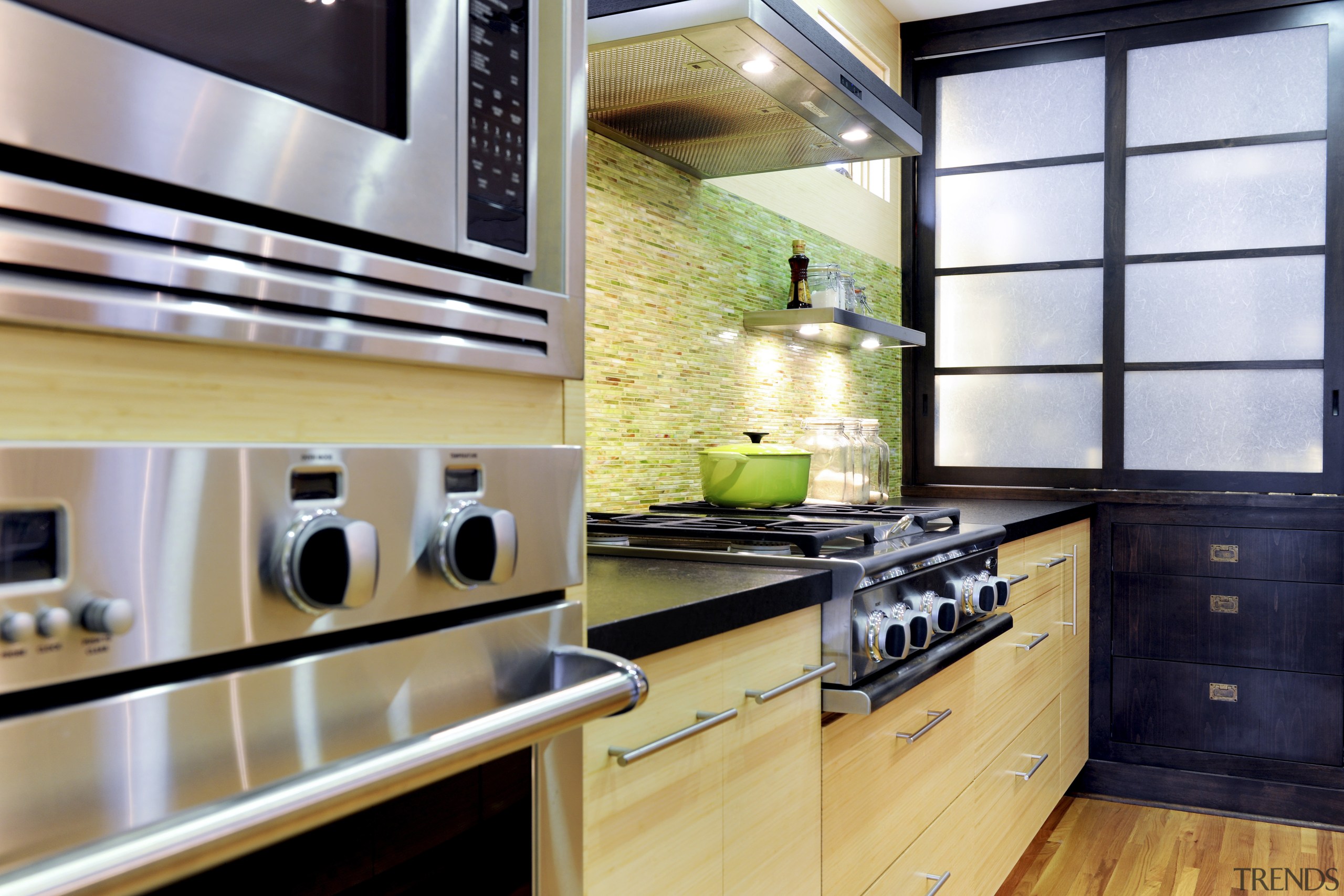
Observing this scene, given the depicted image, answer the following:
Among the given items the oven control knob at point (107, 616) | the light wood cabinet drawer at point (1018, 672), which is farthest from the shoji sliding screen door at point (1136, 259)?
the oven control knob at point (107, 616)

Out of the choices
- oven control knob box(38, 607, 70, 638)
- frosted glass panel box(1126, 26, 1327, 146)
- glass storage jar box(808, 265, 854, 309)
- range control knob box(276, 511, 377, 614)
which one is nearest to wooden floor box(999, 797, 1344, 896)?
glass storage jar box(808, 265, 854, 309)

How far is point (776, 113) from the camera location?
2.09m

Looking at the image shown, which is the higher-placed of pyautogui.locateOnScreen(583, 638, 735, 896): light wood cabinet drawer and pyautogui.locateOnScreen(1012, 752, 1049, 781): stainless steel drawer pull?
pyautogui.locateOnScreen(583, 638, 735, 896): light wood cabinet drawer

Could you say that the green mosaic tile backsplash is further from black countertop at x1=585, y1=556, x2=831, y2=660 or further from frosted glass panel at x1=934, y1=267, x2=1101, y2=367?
frosted glass panel at x1=934, y1=267, x2=1101, y2=367

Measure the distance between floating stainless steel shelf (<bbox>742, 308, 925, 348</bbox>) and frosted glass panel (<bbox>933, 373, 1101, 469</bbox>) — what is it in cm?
59

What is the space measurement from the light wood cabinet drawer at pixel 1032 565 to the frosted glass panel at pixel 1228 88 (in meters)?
1.54

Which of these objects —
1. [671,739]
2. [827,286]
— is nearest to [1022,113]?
[827,286]

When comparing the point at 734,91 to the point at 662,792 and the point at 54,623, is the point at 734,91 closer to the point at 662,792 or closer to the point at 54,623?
the point at 662,792

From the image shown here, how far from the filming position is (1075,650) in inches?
124

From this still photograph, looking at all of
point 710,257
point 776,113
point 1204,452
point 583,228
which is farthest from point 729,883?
point 1204,452

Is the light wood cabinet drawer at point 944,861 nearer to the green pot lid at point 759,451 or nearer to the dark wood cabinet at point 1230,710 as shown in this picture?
the green pot lid at point 759,451

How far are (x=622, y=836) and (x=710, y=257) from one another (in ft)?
5.72

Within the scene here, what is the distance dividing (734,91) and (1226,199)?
7.40 ft

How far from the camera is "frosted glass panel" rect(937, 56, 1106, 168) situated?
359 cm
